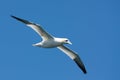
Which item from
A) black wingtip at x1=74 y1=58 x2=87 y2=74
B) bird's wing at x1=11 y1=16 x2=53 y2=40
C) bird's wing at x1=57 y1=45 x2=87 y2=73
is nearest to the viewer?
bird's wing at x1=11 y1=16 x2=53 y2=40

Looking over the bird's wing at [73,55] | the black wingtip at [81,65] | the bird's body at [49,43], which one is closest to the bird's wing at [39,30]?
the bird's body at [49,43]

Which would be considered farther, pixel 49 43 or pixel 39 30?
pixel 39 30

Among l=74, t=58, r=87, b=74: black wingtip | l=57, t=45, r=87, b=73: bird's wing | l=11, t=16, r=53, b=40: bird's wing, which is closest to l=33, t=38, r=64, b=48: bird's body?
l=11, t=16, r=53, b=40: bird's wing

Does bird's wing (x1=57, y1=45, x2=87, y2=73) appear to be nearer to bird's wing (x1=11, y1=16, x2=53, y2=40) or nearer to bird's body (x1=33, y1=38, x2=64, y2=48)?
bird's body (x1=33, y1=38, x2=64, y2=48)

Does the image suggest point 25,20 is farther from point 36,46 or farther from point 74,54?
point 74,54

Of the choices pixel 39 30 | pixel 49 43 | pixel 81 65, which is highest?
pixel 39 30

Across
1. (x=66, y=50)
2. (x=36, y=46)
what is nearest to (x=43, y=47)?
(x=36, y=46)

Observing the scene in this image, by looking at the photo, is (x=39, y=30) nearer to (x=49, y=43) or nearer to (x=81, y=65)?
(x=49, y=43)

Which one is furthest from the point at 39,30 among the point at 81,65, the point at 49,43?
the point at 81,65

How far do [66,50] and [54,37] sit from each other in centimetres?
376

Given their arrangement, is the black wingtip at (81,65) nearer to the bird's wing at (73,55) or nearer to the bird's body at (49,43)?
the bird's wing at (73,55)

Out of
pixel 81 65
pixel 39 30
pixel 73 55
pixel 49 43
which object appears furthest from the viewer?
pixel 81 65

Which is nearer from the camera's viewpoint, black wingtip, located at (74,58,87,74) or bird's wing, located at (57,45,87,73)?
bird's wing, located at (57,45,87,73)

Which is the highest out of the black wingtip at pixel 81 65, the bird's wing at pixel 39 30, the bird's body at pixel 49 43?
the bird's wing at pixel 39 30
